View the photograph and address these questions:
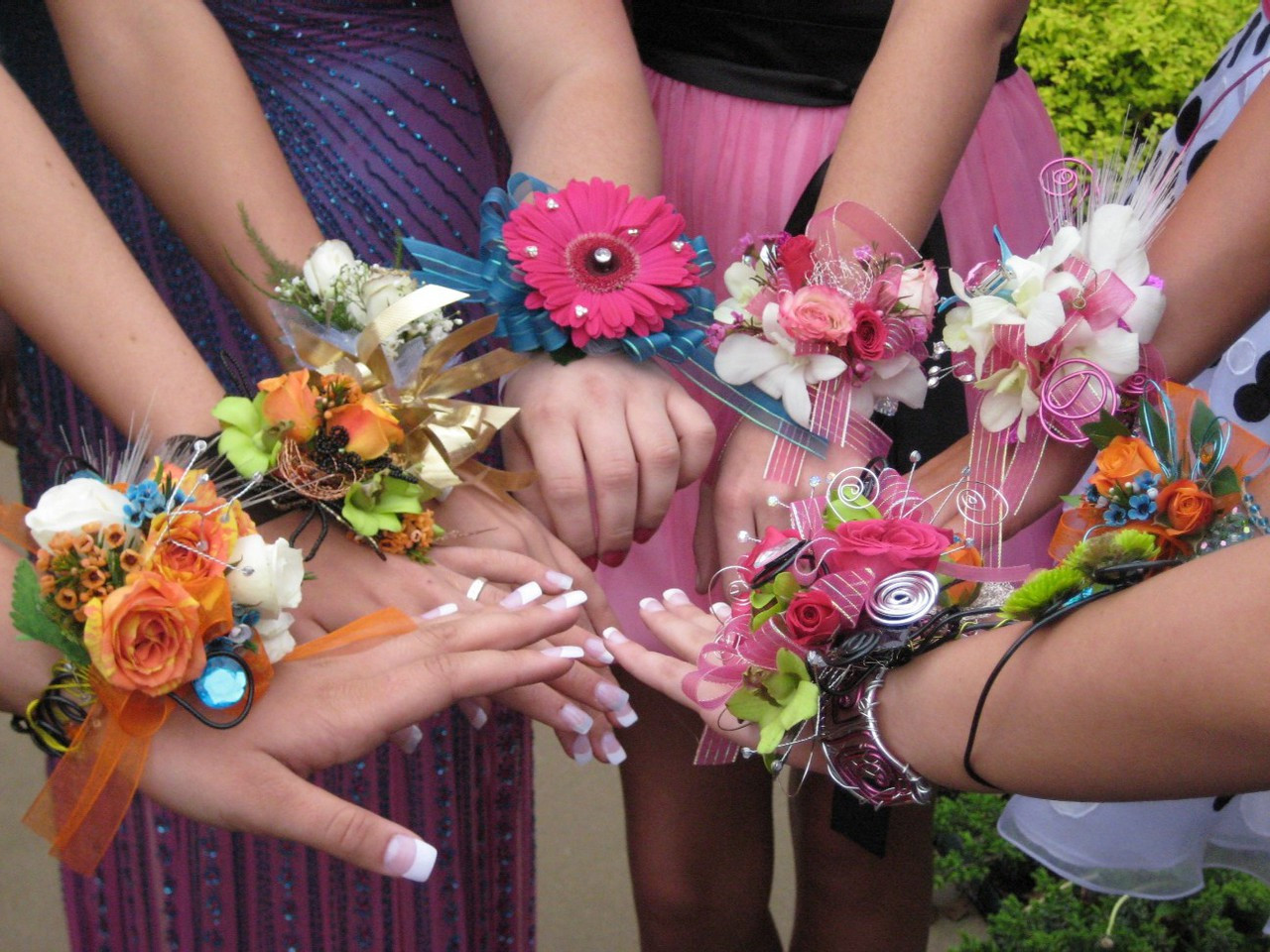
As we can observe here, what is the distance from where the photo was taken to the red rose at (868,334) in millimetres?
1202

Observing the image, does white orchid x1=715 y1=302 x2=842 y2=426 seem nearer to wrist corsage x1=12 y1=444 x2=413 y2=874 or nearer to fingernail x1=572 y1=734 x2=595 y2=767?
fingernail x1=572 y1=734 x2=595 y2=767

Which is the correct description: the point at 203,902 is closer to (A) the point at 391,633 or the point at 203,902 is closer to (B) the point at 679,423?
(A) the point at 391,633

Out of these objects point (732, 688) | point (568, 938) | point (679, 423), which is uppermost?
point (679, 423)

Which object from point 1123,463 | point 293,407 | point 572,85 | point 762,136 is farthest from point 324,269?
point 1123,463

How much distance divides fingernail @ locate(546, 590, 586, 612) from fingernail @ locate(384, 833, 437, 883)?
0.25m

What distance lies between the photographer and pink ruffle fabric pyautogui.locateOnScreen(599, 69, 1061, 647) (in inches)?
57.7

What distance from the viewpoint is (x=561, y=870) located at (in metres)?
2.55

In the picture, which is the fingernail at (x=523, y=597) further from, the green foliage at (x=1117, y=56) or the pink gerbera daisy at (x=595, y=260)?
the green foliage at (x=1117, y=56)

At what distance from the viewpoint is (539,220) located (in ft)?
4.00

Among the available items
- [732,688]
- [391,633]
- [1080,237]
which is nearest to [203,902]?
[391,633]

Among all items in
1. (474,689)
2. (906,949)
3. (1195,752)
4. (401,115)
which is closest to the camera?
(1195,752)

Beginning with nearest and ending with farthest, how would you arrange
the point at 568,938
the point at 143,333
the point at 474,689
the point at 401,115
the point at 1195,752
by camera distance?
the point at 1195,752
the point at 474,689
the point at 143,333
the point at 401,115
the point at 568,938

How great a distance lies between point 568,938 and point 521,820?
0.85 metres

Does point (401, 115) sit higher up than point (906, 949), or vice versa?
point (401, 115)
